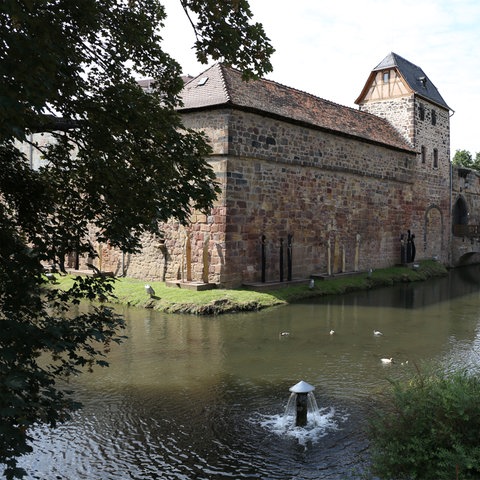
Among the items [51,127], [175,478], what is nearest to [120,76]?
[51,127]

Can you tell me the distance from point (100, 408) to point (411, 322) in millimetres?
8629

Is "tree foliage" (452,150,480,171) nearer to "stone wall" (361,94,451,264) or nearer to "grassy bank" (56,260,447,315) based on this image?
"stone wall" (361,94,451,264)

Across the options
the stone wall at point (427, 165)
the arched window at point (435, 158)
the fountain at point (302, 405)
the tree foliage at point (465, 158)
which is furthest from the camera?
the tree foliage at point (465, 158)

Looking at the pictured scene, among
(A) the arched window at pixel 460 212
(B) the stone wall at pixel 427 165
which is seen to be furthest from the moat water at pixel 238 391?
(A) the arched window at pixel 460 212

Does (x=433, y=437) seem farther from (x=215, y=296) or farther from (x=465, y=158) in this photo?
(x=465, y=158)

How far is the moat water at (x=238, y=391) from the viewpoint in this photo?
5355 mm

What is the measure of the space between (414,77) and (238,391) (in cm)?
2487

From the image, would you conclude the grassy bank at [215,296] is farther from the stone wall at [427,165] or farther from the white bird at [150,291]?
the stone wall at [427,165]

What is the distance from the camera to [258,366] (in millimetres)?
8922

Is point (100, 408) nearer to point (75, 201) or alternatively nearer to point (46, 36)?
point (75, 201)

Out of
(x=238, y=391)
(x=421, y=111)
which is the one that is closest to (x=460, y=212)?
(x=421, y=111)

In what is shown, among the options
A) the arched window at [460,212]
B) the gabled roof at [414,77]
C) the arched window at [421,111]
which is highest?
the gabled roof at [414,77]

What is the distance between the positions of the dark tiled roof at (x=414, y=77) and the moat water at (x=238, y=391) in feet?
55.0

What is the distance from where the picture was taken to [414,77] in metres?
28.1
